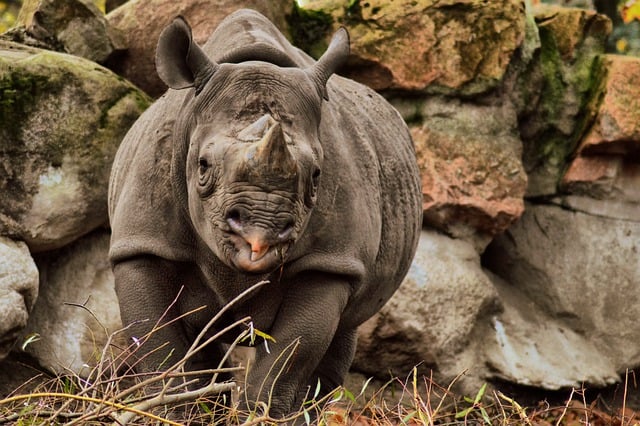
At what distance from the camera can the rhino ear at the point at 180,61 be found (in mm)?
4688

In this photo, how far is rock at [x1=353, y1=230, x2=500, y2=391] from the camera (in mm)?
8398

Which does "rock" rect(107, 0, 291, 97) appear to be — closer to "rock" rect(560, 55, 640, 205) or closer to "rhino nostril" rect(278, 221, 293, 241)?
"rock" rect(560, 55, 640, 205)

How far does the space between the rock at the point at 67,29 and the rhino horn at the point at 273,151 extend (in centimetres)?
440

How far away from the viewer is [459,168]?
8.74 metres

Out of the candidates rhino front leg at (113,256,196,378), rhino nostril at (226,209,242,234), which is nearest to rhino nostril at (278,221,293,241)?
rhino nostril at (226,209,242,234)

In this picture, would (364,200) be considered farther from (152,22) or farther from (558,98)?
(558,98)

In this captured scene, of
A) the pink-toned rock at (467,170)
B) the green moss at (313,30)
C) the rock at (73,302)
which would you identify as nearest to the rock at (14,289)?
the rock at (73,302)

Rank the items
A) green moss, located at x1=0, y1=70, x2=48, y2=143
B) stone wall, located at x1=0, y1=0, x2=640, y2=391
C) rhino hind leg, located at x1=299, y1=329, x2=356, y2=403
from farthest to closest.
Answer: stone wall, located at x1=0, y1=0, x2=640, y2=391
green moss, located at x1=0, y1=70, x2=48, y2=143
rhino hind leg, located at x1=299, y1=329, x2=356, y2=403

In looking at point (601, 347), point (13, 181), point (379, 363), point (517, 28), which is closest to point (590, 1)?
point (517, 28)

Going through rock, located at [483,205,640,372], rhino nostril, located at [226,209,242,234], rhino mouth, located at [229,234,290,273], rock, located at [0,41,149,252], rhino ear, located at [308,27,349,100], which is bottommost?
rock, located at [483,205,640,372]

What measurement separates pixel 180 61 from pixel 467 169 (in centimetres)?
430

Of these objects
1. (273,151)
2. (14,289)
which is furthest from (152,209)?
(14,289)

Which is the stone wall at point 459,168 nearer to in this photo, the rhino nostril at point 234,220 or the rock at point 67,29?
the rock at point 67,29

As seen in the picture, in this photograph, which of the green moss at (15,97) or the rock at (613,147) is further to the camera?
the rock at (613,147)
